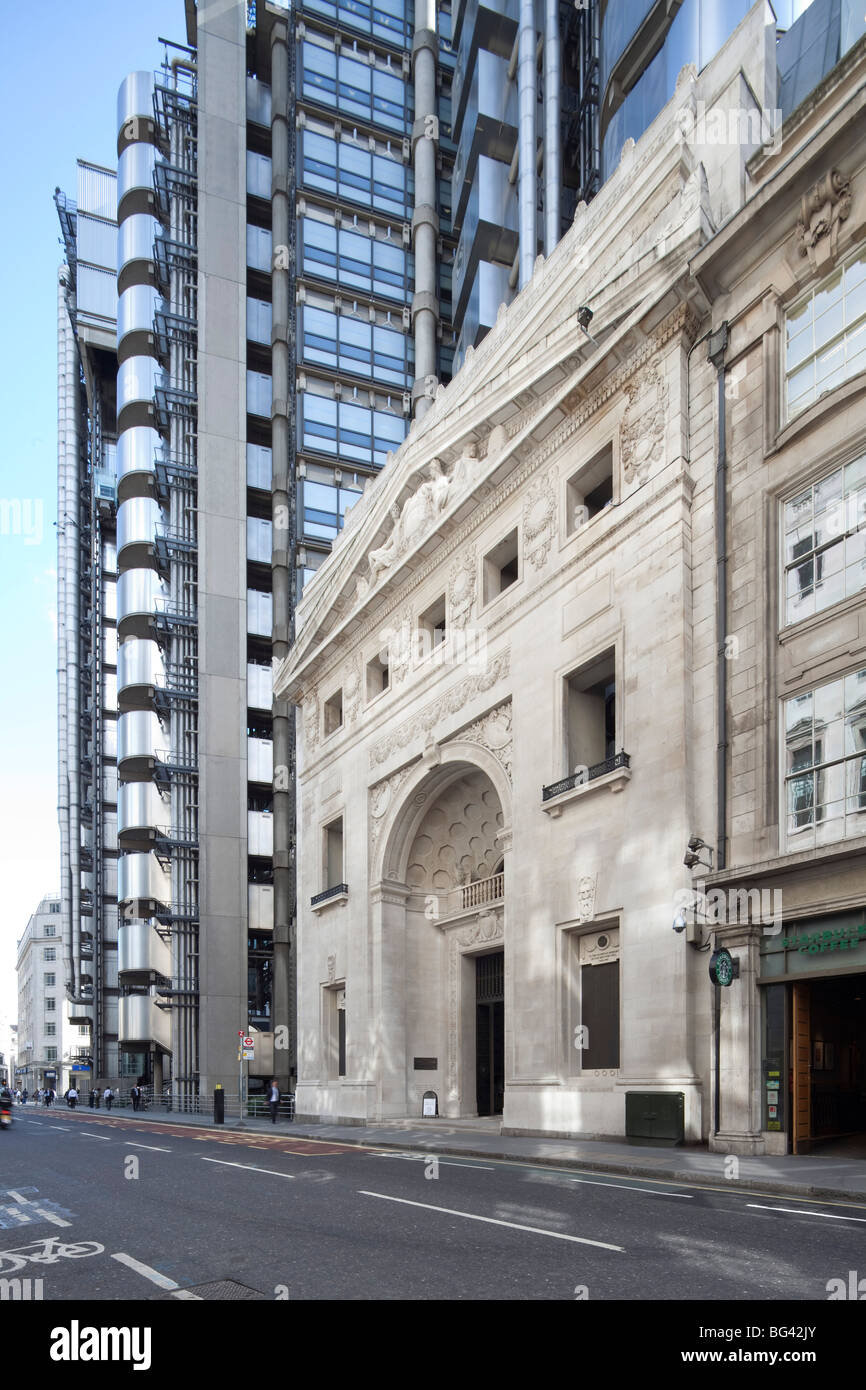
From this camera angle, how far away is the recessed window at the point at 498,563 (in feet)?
96.0

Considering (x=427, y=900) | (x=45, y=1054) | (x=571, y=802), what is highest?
(x=571, y=802)

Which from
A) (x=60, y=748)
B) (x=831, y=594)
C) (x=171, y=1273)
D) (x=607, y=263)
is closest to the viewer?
(x=171, y=1273)

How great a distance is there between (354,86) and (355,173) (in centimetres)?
583

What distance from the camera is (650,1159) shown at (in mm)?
16656

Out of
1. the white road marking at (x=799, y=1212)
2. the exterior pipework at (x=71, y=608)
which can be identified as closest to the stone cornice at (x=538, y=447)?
the white road marking at (x=799, y=1212)

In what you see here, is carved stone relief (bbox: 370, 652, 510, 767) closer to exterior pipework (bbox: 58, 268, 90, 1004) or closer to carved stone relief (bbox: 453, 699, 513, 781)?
carved stone relief (bbox: 453, 699, 513, 781)

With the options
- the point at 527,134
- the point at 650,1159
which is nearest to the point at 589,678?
the point at 650,1159

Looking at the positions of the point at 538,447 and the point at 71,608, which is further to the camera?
the point at 71,608

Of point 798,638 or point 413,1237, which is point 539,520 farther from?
point 413,1237

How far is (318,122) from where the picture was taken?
211ft

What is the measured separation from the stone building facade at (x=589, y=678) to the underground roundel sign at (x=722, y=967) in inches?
10.0
